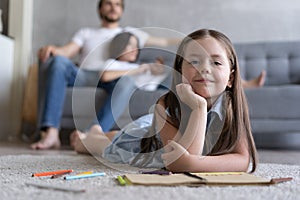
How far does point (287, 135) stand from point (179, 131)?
1.60 m

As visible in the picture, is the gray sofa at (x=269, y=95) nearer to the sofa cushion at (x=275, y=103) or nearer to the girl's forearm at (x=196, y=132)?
the sofa cushion at (x=275, y=103)

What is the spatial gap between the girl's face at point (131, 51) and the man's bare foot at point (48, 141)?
48 centimetres

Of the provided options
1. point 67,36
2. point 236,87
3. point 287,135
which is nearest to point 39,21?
point 67,36

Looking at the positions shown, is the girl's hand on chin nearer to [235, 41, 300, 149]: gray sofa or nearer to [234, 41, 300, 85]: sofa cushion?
[235, 41, 300, 149]: gray sofa

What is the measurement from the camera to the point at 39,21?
2.86m

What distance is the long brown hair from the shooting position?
3.25 feet

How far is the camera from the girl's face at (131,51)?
6.57 feet

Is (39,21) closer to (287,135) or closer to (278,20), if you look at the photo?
(278,20)

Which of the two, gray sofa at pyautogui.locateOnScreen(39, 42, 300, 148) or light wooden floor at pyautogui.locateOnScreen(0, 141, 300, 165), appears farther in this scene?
gray sofa at pyautogui.locateOnScreen(39, 42, 300, 148)

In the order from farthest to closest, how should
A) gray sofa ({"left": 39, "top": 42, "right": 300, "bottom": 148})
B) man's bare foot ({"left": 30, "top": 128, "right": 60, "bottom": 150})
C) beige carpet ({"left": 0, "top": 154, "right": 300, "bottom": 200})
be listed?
gray sofa ({"left": 39, "top": 42, "right": 300, "bottom": 148})
man's bare foot ({"left": 30, "top": 128, "right": 60, "bottom": 150})
beige carpet ({"left": 0, "top": 154, "right": 300, "bottom": 200})

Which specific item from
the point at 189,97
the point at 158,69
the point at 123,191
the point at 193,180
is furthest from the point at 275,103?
the point at 123,191

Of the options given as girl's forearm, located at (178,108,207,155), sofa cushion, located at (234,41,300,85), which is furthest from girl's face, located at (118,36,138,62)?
girl's forearm, located at (178,108,207,155)

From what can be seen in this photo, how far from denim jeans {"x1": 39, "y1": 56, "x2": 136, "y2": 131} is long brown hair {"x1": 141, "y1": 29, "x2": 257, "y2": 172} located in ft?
2.44

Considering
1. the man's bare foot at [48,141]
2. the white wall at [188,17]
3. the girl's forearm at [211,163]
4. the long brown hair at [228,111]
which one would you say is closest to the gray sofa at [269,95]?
the man's bare foot at [48,141]
